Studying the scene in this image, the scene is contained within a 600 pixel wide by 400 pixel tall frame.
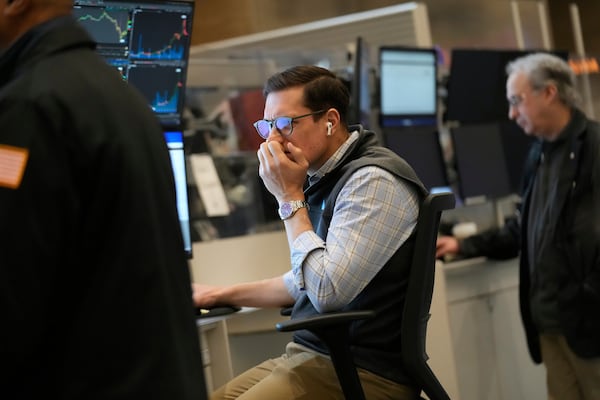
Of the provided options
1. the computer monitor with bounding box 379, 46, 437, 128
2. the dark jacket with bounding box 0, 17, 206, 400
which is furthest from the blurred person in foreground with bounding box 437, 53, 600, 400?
the dark jacket with bounding box 0, 17, 206, 400

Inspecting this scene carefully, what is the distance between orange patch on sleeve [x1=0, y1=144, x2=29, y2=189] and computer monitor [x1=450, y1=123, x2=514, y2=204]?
318 cm

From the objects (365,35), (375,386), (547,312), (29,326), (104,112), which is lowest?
(547,312)

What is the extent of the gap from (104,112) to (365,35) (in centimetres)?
351

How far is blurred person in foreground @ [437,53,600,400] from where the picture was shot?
10.4 feet

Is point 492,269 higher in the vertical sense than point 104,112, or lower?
lower

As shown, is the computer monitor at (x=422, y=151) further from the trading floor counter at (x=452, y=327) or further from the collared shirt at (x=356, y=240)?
the collared shirt at (x=356, y=240)

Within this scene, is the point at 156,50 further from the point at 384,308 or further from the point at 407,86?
the point at 407,86

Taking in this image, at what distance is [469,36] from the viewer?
8734 mm

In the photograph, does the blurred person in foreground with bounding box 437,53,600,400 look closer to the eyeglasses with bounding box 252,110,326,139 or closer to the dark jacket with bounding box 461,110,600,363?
the dark jacket with bounding box 461,110,600,363

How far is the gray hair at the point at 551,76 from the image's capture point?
138 inches

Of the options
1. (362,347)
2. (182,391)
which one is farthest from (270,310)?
(182,391)

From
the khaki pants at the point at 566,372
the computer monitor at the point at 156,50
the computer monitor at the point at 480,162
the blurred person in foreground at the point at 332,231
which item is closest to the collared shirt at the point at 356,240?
the blurred person in foreground at the point at 332,231

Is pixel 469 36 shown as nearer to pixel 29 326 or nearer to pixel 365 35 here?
pixel 365 35

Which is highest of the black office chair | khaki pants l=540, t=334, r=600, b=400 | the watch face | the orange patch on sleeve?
the orange patch on sleeve
